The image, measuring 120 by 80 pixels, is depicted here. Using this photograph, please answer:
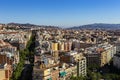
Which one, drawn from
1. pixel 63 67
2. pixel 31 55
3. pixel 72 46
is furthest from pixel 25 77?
pixel 72 46

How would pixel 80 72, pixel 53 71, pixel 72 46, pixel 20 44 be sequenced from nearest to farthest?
pixel 53 71 < pixel 80 72 < pixel 20 44 < pixel 72 46

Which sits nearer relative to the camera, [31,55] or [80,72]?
[80,72]

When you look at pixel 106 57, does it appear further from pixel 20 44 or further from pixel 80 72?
pixel 20 44

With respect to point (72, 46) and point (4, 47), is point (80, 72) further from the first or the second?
point (72, 46)

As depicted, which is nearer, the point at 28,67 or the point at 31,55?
the point at 28,67

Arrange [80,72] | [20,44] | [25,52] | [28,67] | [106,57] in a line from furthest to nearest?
[20,44], [25,52], [106,57], [28,67], [80,72]

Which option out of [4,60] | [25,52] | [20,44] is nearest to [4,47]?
[25,52]

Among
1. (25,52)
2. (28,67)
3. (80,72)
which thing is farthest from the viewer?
(25,52)

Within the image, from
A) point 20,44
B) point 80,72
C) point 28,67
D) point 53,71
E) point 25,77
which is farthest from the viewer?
point 20,44
